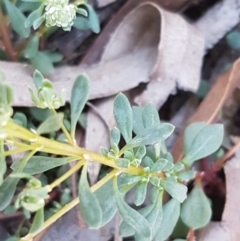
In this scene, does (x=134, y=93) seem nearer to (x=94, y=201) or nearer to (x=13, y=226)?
(x=13, y=226)

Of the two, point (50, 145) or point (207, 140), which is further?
point (207, 140)

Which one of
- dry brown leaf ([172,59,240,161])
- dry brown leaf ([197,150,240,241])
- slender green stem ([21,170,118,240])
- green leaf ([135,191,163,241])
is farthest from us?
dry brown leaf ([172,59,240,161])

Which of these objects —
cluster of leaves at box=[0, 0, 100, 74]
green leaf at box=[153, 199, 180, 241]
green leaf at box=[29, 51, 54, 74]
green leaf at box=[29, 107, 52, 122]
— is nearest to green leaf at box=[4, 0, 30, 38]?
cluster of leaves at box=[0, 0, 100, 74]

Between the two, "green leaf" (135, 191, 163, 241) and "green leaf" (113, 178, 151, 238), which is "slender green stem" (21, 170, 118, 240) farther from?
"green leaf" (135, 191, 163, 241)

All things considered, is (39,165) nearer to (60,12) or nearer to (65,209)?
(65,209)

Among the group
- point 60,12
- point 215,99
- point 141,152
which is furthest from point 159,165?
point 215,99

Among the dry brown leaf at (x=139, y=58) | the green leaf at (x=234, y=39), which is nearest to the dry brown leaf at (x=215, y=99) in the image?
the dry brown leaf at (x=139, y=58)

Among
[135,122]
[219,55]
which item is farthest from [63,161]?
[219,55]
